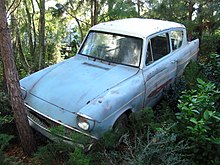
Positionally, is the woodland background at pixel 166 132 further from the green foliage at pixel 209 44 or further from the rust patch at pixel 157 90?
the green foliage at pixel 209 44

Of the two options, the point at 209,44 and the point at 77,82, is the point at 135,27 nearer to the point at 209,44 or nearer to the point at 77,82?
the point at 77,82

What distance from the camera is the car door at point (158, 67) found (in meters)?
5.01

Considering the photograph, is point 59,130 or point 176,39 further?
point 176,39

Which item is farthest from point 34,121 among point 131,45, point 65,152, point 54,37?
point 54,37

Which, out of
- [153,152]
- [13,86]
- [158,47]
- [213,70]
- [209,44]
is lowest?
[153,152]

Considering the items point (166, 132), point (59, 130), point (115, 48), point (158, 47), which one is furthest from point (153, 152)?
point (158, 47)

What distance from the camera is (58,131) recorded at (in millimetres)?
3645

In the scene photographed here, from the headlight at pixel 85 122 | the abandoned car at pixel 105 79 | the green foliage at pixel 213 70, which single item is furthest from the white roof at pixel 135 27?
the headlight at pixel 85 122

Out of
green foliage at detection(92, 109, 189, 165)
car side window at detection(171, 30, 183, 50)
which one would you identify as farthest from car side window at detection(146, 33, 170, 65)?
green foliage at detection(92, 109, 189, 165)

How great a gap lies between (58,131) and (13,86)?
88 cm

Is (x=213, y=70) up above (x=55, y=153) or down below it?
above

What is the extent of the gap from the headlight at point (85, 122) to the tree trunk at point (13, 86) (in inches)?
33.3

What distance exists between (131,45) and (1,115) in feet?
8.84

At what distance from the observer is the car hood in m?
4.22
